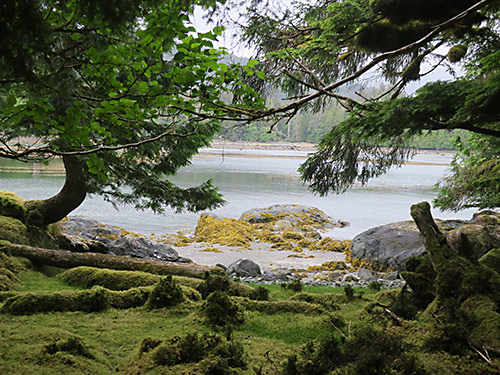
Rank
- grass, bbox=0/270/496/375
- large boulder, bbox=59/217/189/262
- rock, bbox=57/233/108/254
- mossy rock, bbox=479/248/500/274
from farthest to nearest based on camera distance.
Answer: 1. large boulder, bbox=59/217/189/262
2. rock, bbox=57/233/108/254
3. mossy rock, bbox=479/248/500/274
4. grass, bbox=0/270/496/375

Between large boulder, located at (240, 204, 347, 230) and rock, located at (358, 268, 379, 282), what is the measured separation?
7.57m

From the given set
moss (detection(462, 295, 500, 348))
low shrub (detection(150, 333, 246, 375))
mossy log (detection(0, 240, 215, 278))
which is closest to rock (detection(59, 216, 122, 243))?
mossy log (detection(0, 240, 215, 278))

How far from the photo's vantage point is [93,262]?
284 inches

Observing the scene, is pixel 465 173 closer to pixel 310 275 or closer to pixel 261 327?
pixel 310 275

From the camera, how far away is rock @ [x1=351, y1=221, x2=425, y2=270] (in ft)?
37.8

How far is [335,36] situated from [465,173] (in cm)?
773

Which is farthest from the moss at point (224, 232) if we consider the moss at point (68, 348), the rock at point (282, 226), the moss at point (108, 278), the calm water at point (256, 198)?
the moss at point (68, 348)

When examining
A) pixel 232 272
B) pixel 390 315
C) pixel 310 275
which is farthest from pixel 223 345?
pixel 310 275

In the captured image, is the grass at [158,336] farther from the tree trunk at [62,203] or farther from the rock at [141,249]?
the rock at [141,249]

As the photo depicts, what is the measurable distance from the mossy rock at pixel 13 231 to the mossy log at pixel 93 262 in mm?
1019

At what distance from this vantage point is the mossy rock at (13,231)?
7795 millimetres

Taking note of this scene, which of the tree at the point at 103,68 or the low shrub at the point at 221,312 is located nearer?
the tree at the point at 103,68

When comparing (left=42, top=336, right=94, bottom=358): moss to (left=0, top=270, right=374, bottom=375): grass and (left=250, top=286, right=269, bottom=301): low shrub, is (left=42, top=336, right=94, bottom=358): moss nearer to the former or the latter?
(left=0, top=270, right=374, bottom=375): grass

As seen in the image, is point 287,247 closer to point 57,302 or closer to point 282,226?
point 282,226
